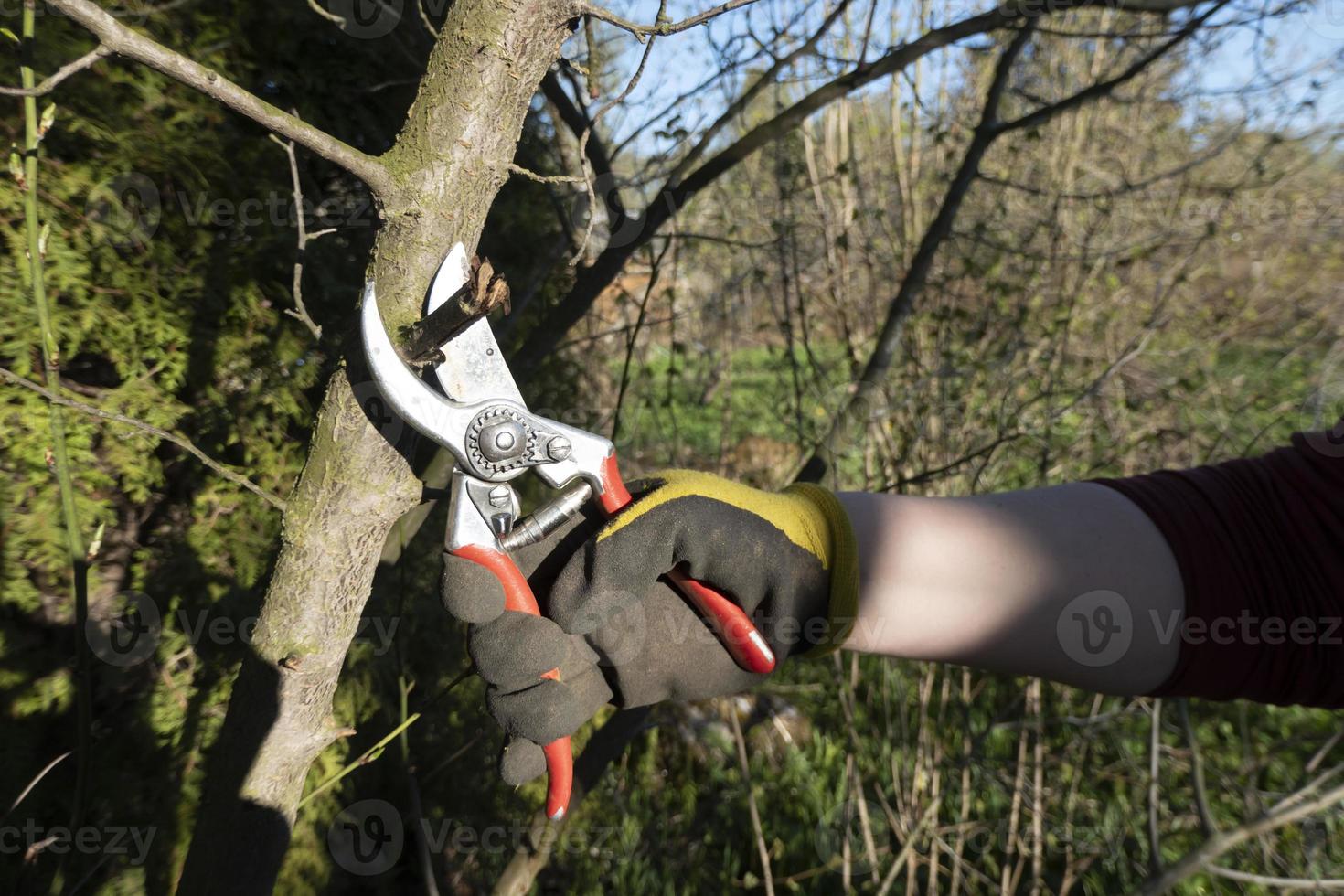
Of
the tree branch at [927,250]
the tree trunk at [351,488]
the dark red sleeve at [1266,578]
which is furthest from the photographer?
the tree branch at [927,250]

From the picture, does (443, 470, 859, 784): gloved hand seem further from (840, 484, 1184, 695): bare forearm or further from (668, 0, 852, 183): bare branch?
(668, 0, 852, 183): bare branch

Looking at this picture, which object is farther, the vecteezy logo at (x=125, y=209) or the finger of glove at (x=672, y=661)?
the vecteezy logo at (x=125, y=209)

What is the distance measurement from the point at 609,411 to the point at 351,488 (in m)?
2.66

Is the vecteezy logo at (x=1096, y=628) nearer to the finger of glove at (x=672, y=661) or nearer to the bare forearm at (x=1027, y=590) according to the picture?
the bare forearm at (x=1027, y=590)

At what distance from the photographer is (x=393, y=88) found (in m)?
2.56

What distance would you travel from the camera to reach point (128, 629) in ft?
6.72

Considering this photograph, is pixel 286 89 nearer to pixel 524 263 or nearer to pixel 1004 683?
pixel 524 263

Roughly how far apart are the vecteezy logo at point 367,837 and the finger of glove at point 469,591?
1744 mm

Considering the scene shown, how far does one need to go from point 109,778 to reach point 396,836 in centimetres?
103

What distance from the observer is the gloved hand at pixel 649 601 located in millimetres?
1245

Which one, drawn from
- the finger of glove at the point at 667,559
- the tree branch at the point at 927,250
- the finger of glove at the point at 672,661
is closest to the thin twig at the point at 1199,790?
the tree branch at the point at 927,250

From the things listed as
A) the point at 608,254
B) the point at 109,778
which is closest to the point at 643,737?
the point at 109,778

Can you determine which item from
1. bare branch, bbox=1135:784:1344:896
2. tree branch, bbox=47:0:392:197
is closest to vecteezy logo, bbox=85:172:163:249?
tree branch, bbox=47:0:392:197

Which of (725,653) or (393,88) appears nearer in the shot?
(725,653)
